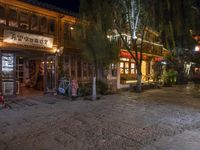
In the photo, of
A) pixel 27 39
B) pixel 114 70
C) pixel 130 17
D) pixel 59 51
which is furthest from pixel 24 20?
pixel 114 70

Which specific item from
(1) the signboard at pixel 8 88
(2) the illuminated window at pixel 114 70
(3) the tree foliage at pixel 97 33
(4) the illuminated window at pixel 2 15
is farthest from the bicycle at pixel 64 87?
(2) the illuminated window at pixel 114 70

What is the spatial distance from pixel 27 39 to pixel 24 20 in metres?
1.24

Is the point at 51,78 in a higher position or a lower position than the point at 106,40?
lower

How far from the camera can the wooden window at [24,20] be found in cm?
1151

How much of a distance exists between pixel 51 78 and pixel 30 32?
10.6 feet

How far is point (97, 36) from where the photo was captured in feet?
42.1

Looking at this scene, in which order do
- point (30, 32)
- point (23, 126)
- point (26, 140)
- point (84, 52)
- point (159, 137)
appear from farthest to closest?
point (84, 52) < point (30, 32) < point (23, 126) < point (159, 137) < point (26, 140)

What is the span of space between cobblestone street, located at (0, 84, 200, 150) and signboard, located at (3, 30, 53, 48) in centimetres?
365

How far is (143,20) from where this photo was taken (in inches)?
586

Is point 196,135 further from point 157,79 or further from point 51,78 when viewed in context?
point 157,79

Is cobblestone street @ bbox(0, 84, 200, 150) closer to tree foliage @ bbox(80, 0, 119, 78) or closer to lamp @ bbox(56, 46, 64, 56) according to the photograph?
lamp @ bbox(56, 46, 64, 56)

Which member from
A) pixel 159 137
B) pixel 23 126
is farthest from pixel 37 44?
pixel 159 137

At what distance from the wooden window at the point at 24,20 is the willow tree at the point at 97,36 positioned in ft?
10.5

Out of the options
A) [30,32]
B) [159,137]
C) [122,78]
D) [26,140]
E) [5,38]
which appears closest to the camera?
[26,140]
